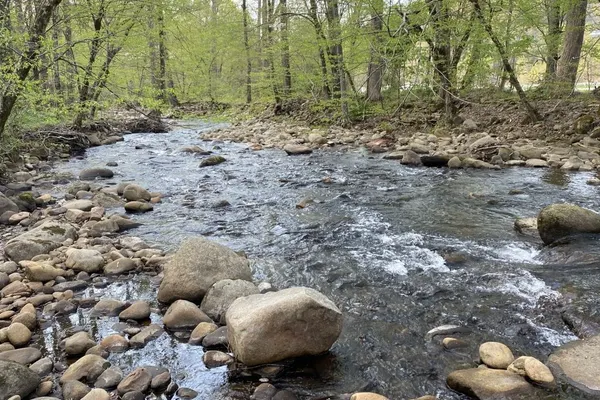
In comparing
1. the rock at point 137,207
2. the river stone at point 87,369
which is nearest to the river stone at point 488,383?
the river stone at point 87,369

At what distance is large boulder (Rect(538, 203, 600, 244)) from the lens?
4.84 meters

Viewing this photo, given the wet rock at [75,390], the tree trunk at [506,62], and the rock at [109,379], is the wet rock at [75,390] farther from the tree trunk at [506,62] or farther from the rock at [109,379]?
the tree trunk at [506,62]

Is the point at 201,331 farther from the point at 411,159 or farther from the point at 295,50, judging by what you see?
the point at 295,50

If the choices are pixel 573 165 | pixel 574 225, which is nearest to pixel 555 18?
pixel 573 165

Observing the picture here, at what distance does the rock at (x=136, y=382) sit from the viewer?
268 cm

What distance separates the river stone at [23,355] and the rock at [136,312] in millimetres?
687

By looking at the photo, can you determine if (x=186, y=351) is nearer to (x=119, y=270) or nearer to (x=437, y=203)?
(x=119, y=270)

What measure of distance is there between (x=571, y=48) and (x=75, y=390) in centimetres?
1334

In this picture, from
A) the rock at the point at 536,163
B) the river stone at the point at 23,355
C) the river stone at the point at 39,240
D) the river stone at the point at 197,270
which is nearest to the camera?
the river stone at the point at 23,355

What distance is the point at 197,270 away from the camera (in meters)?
4.00

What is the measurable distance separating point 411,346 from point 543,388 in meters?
0.86

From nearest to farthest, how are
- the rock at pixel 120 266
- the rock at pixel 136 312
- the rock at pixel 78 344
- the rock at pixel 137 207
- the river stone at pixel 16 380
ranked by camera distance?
the river stone at pixel 16 380
the rock at pixel 78 344
the rock at pixel 136 312
the rock at pixel 120 266
the rock at pixel 137 207

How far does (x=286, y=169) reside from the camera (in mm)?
9625

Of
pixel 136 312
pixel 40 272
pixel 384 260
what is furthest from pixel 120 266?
pixel 384 260
